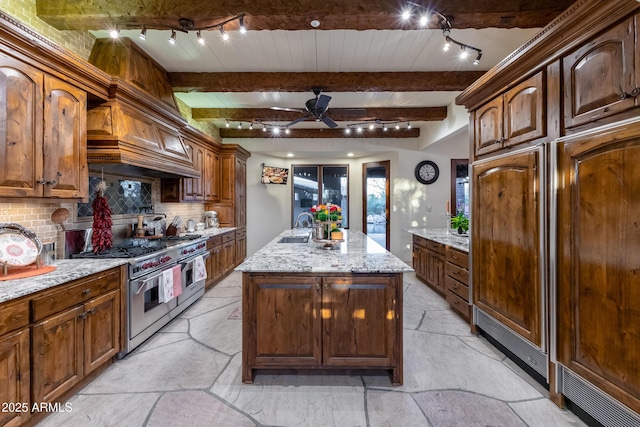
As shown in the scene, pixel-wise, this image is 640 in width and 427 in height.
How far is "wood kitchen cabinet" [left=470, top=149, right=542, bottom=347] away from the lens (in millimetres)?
2004

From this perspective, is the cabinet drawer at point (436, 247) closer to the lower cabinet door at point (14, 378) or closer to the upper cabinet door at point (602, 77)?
the upper cabinet door at point (602, 77)

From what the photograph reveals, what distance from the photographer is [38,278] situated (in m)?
1.77

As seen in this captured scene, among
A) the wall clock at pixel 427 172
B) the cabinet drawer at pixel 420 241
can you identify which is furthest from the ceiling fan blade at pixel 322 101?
the wall clock at pixel 427 172

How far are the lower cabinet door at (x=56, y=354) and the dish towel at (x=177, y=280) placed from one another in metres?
1.05

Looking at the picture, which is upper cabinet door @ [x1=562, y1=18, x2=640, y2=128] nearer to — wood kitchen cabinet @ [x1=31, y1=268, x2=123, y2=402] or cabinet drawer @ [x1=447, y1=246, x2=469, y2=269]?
cabinet drawer @ [x1=447, y1=246, x2=469, y2=269]

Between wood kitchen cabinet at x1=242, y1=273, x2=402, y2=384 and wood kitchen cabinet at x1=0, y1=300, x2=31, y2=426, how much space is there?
48.3 inches

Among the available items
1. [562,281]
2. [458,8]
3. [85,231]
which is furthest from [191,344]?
[458,8]

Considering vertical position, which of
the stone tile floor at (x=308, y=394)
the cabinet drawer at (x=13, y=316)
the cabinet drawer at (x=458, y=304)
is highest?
the cabinet drawer at (x=13, y=316)

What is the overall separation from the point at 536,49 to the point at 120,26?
126 inches

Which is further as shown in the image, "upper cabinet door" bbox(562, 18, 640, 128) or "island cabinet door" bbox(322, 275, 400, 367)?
"island cabinet door" bbox(322, 275, 400, 367)

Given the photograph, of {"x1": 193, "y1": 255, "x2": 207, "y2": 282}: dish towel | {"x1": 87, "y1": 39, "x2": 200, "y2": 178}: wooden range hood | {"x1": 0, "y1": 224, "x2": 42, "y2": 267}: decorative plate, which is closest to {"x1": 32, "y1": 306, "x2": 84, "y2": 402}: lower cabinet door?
{"x1": 0, "y1": 224, "x2": 42, "y2": 267}: decorative plate

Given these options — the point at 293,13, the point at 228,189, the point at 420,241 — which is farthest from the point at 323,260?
the point at 228,189

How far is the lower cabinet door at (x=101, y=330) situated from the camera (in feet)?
6.59

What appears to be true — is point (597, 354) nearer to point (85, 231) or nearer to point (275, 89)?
point (275, 89)
